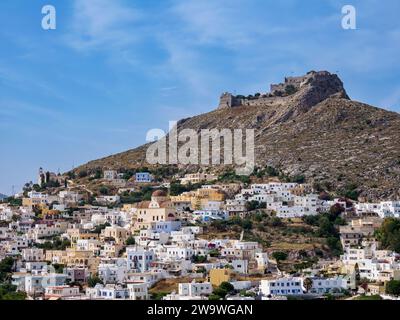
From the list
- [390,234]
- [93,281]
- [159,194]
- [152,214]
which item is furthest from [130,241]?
[390,234]

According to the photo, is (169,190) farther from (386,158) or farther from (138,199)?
(386,158)

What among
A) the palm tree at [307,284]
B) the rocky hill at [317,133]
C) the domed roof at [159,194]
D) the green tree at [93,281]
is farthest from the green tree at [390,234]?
the domed roof at [159,194]

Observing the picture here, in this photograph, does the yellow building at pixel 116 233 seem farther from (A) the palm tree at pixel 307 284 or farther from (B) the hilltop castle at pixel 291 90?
(B) the hilltop castle at pixel 291 90

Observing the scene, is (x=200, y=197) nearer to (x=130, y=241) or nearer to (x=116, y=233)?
(x=116, y=233)

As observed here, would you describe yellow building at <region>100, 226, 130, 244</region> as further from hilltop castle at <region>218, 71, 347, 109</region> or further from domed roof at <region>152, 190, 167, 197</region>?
hilltop castle at <region>218, 71, 347, 109</region>

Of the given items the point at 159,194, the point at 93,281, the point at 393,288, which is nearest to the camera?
the point at 393,288

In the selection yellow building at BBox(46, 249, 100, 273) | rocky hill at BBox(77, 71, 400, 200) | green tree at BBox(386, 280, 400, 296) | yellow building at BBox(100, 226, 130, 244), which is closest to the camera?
green tree at BBox(386, 280, 400, 296)

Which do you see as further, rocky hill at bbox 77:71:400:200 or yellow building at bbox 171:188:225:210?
rocky hill at bbox 77:71:400:200

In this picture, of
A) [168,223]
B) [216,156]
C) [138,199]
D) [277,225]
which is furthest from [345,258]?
[216,156]

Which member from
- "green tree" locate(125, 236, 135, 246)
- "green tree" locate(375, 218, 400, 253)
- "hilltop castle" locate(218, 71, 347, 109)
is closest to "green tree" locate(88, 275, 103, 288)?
"green tree" locate(125, 236, 135, 246)
